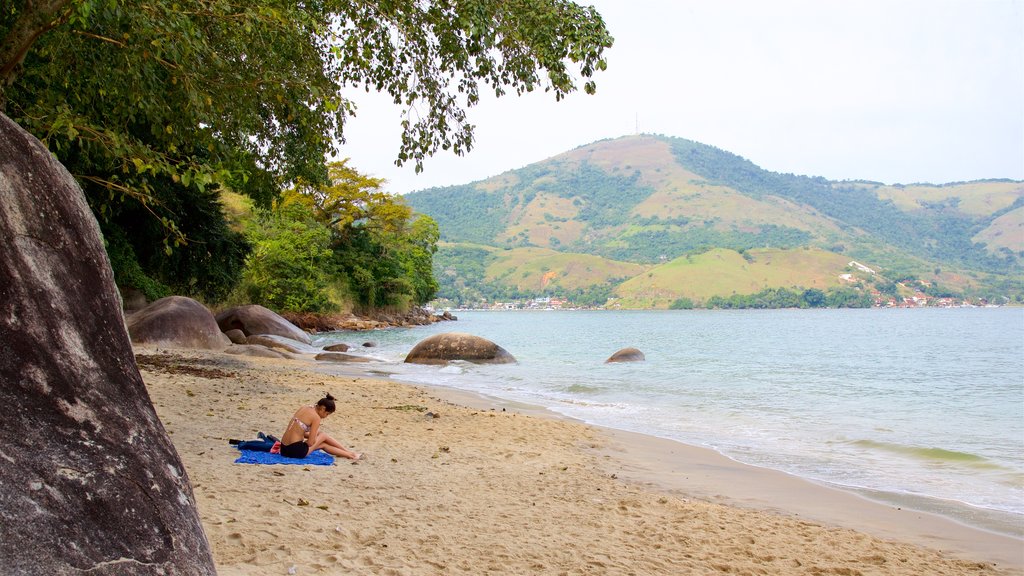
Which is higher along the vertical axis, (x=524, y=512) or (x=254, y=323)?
(x=254, y=323)

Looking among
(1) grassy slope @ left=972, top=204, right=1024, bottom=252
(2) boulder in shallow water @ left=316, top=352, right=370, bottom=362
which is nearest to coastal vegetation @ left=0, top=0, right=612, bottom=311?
(2) boulder in shallow water @ left=316, top=352, right=370, bottom=362

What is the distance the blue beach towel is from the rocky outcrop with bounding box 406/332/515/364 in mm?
17801

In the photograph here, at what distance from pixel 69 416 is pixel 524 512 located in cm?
415

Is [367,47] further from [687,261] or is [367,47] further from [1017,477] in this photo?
[687,261]

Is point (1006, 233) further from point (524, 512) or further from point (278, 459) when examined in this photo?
point (278, 459)

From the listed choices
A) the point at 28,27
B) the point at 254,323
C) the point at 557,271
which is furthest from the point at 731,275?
the point at 28,27

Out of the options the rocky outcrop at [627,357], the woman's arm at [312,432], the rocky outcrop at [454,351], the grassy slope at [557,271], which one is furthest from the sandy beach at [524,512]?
the grassy slope at [557,271]

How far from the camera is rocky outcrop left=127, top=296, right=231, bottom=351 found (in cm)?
2114

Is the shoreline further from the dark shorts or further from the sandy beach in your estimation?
the dark shorts

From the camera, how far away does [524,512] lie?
6559 mm

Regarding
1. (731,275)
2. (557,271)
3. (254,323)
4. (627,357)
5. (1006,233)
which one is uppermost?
(1006,233)

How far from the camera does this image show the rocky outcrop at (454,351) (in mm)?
26297

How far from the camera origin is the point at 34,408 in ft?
10.0

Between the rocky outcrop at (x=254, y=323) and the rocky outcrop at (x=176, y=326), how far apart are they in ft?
21.9
